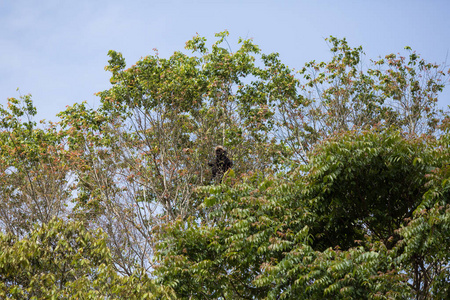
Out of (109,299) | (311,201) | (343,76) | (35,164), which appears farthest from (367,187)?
(35,164)

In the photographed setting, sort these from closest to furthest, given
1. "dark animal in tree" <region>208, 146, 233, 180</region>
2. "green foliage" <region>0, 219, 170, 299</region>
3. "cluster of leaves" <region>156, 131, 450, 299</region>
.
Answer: "green foliage" <region>0, 219, 170, 299</region>
"cluster of leaves" <region>156, 131, 450, 299</region>
"dark animal in tree" <region>208, 146, 233, 180</region>

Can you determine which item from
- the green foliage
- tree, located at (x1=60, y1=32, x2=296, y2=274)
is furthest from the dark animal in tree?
the green foliage

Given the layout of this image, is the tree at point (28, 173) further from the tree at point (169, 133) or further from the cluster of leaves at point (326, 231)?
the cluster of leaves at point (326, 231)

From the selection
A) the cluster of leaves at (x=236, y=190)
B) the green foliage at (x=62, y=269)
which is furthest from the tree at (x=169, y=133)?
the green foliage at (x=62, y=269)

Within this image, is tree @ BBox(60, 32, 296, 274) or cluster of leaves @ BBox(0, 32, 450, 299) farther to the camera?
tree @ BBox(60, 32, 296, 274)

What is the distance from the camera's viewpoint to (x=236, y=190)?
11.2 m

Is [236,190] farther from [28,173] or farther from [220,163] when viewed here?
[28,173]

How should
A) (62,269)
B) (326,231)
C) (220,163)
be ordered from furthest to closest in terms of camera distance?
(220,163) → (326,231) → (62,269)

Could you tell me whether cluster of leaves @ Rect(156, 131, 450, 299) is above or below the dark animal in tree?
below

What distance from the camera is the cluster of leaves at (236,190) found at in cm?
888

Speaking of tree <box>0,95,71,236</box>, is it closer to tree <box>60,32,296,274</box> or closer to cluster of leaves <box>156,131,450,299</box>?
tree <box>60,32,296,274</box>

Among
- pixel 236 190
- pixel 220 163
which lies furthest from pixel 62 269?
pixel 220 163

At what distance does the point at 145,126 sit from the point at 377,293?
32.3ft

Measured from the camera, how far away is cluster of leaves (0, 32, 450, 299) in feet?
29.1
